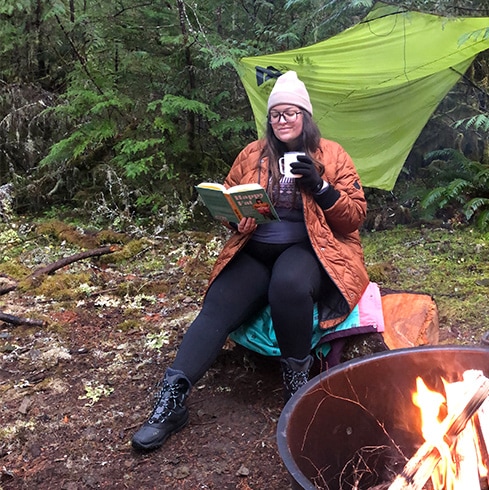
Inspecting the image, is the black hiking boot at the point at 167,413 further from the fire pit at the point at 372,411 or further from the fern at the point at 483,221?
the fern at the point at 483,221

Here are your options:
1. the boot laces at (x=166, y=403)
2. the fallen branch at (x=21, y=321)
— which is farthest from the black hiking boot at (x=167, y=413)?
the fallen branch at (x=21, y=321)

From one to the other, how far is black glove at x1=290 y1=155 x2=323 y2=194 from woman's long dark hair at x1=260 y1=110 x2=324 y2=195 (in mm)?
225

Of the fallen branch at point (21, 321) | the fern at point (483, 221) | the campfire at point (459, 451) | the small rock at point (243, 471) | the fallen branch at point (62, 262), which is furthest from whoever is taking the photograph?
the fern at point (483, 221)

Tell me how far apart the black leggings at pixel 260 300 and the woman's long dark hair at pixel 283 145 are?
349mm

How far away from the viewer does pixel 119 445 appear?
2.11m

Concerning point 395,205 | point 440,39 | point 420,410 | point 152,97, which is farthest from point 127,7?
point 420,410

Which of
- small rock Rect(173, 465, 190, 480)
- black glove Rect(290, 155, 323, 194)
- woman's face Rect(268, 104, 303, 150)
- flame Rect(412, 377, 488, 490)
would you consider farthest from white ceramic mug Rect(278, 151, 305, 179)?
small rock Rect(173, 465, 190, 480)

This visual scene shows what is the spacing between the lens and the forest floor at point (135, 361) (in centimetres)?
198

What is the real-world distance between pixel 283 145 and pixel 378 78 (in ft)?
7.27

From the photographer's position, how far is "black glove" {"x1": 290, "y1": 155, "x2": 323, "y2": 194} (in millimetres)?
2102

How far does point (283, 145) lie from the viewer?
95.3 inches

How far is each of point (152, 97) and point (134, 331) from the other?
3.00 metres

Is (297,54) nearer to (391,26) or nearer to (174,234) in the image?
(391,26)

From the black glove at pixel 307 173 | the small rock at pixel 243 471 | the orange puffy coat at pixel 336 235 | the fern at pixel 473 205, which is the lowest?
the small rock at pixel 243 471
